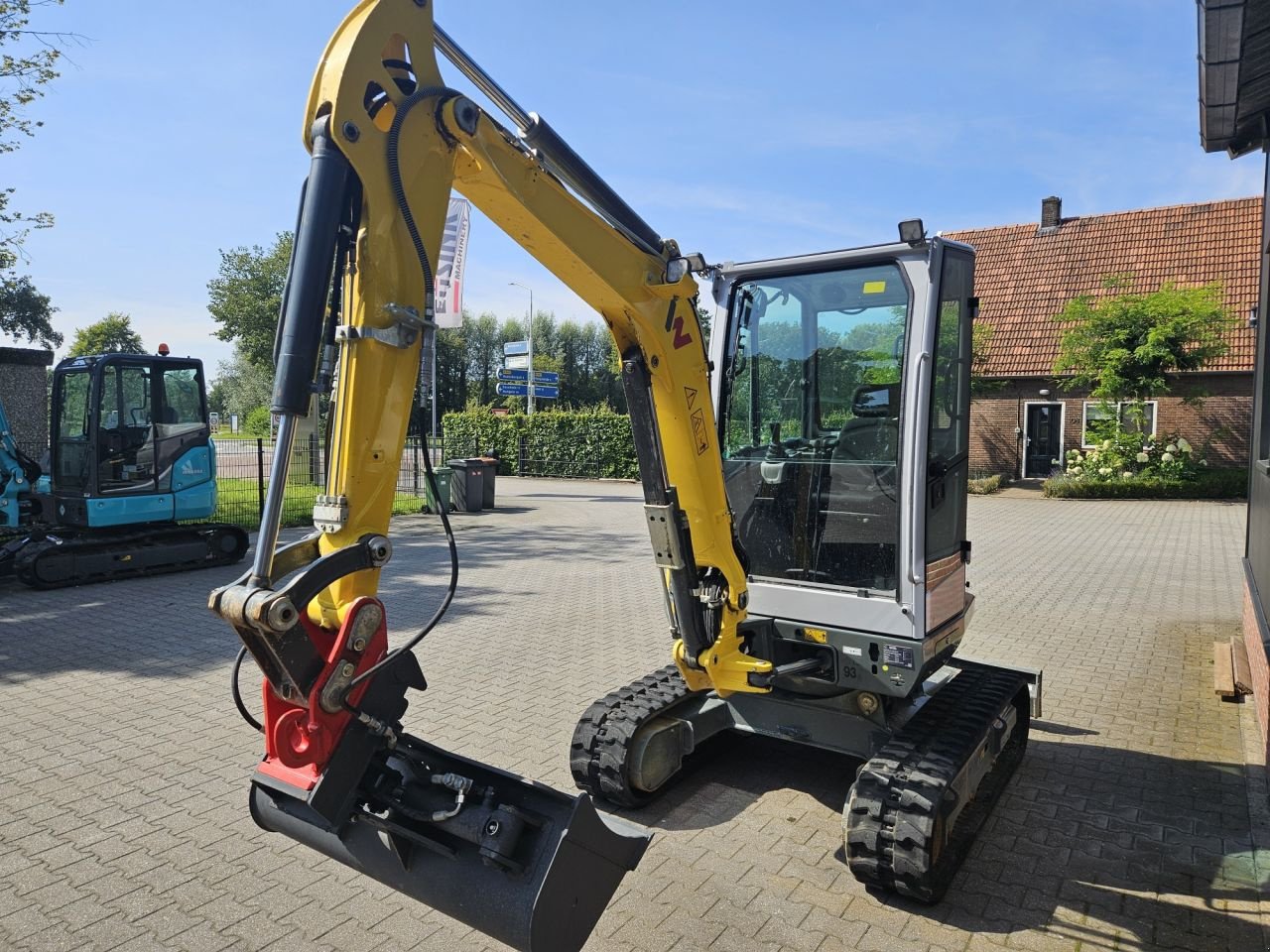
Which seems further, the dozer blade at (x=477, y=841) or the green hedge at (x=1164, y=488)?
the green hedge at (x=1164, y=488)

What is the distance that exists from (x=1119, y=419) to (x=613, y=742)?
2268 centimetres

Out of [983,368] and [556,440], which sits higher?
[983,368]

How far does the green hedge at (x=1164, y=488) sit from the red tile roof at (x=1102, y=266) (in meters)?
3.48

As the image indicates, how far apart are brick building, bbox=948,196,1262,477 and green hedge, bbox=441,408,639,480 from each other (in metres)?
10.7

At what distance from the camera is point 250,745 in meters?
5.51

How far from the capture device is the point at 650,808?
463 cm

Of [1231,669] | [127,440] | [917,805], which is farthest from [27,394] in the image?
[1231,669]

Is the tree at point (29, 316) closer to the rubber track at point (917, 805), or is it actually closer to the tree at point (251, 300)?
the tree at point (251, 300)

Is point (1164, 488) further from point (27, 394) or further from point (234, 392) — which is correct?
point (234, 392)

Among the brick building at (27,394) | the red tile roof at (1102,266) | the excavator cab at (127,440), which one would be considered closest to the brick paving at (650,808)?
the excavator cab at (127,440)

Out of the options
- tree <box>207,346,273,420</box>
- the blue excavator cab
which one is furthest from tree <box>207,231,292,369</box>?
tree <box>207,346,273,420</box>

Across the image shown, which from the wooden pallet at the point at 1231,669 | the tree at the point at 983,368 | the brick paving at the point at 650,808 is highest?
the tree at the point at 983,368

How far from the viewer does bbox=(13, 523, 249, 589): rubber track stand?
1031 cm

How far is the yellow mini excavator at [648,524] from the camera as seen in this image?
269cm
